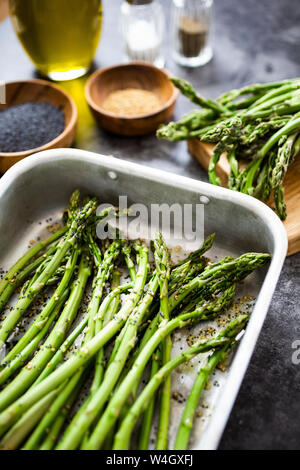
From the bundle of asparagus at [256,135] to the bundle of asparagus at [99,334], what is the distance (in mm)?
302

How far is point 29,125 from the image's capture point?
6.48 ft

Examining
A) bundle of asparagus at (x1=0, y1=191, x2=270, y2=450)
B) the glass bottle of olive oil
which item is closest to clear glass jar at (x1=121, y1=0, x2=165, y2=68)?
the glass bottle of olive oil

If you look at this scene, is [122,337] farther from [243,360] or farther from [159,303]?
[243,360]

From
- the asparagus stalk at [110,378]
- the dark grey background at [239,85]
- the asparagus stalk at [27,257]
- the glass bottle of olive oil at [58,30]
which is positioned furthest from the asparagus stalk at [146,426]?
the glass bottle of olive oil at [58,30]

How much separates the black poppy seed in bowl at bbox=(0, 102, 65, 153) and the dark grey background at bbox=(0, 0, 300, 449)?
156 millimetres

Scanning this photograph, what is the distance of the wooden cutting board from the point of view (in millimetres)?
1598

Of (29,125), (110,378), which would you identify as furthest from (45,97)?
(110,378)

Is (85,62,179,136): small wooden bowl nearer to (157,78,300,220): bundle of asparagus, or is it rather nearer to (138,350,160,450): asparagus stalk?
(157,78,300,220): bundle of asparagus

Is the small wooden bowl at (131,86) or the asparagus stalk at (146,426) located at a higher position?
the small wooden bowl at (131,86)

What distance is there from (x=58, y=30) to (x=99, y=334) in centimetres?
144

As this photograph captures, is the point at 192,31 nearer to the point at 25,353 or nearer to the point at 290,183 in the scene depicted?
the point at 290,183

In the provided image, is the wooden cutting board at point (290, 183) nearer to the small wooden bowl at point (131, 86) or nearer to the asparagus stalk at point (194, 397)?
the small wooden bowl at point (131, 86)

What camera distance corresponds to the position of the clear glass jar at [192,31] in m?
2.23
